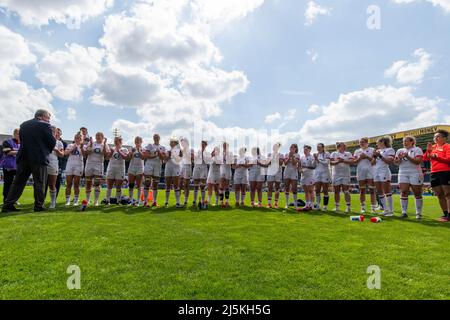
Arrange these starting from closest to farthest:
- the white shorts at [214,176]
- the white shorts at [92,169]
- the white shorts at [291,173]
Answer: the white shorts at [92,169] < the white shorts at [214,176] < the white shorts at [291,173]

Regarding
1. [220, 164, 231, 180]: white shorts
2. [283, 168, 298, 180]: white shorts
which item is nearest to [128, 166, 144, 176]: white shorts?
[220, 164, 231, 180]: white shorts

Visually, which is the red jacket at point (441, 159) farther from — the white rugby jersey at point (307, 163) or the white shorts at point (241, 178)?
the white shorts at point (241, 178)

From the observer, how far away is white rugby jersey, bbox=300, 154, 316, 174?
41.9 feet

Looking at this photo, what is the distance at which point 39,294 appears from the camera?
3291mm

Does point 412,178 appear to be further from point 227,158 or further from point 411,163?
point 227,158

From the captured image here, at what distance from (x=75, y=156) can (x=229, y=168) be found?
6415 millimetres

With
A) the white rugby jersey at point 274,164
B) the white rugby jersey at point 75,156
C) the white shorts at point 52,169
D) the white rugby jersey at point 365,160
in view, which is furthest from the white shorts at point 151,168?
the white rugby jersey at point 365,160

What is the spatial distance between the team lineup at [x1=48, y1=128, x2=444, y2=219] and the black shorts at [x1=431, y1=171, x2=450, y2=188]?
47 cm

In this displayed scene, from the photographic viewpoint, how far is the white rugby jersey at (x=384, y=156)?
11227 millimetres

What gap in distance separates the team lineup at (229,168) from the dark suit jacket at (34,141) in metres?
1.53

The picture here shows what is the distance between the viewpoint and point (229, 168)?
44.4ft

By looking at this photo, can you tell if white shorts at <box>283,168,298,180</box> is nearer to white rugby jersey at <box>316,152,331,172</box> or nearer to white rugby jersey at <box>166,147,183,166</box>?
white rugby jersey at <box>316,152,331,172</box>
